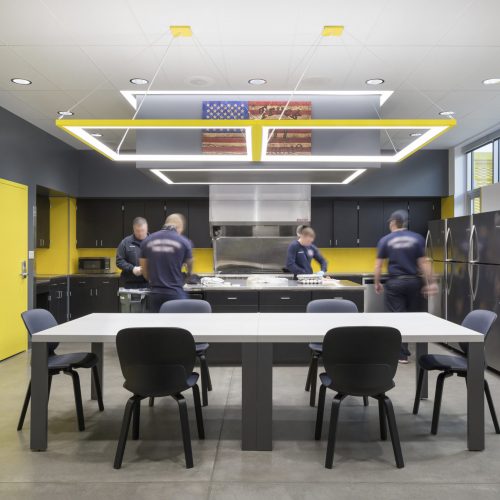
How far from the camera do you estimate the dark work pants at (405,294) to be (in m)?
5.27

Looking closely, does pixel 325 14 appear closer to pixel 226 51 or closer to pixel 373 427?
pixel 226 51

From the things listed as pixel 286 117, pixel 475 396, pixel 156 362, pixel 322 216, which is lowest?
pixel 475 396

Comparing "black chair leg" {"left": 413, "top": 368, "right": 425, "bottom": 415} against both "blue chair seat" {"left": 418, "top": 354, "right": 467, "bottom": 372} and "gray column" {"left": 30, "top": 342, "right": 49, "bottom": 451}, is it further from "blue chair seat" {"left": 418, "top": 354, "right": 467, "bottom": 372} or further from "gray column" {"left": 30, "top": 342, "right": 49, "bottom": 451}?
"gray column" {"left": 30, "top": 342, "right": 49, "bottom": 451}

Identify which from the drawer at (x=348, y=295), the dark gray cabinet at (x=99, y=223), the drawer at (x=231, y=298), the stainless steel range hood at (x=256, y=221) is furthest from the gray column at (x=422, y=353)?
the dark gray cabinet at (x=99, y=223)

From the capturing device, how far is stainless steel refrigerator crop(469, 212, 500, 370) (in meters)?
5.14

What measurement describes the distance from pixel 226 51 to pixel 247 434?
10.3 ft

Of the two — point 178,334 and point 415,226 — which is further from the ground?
point 415,226

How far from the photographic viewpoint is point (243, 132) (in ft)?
18.1

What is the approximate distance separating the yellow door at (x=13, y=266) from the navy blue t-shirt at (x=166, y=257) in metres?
2.22

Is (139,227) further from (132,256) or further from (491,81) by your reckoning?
(491,81)

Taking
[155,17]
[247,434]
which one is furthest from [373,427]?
[155,17]

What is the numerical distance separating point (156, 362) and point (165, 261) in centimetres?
196

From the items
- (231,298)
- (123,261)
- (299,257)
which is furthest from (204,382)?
(299,257)

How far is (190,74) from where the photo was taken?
4.85 m
